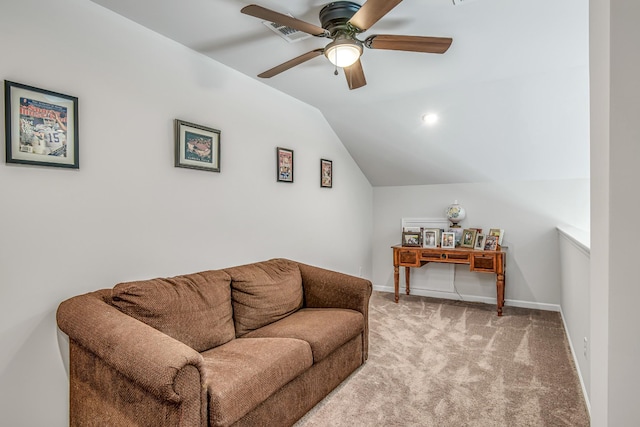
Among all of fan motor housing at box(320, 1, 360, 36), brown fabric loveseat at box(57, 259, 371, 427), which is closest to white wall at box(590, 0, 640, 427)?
fan motor housing at box(320, 1, 360, 36)

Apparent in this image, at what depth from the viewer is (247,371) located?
5.84 ft

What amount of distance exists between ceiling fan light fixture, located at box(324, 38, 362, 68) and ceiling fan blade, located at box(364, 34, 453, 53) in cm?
7

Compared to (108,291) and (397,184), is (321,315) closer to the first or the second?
(108,291)

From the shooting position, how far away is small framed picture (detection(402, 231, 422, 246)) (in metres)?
4.60

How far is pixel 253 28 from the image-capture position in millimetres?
2326

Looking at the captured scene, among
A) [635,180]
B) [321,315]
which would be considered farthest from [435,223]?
[635,180]

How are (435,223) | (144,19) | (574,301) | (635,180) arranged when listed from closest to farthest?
(635,180) < (144,19) < (574,301) < (435,223)

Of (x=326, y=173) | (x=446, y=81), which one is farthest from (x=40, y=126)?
(x=446, y=81)

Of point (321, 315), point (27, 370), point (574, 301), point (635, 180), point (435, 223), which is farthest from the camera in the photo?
point (435, 223)

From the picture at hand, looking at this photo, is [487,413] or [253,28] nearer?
[487,413]

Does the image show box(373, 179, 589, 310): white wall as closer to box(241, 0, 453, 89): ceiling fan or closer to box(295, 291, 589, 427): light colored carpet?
box(295, 291, 589, 427): light colored carpet

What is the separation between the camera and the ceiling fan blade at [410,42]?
1968 mm

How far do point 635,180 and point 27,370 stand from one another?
260 cm

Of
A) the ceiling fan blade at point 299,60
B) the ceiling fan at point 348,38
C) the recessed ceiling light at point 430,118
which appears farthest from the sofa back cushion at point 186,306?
the recessed ceiling light at point 430,118
